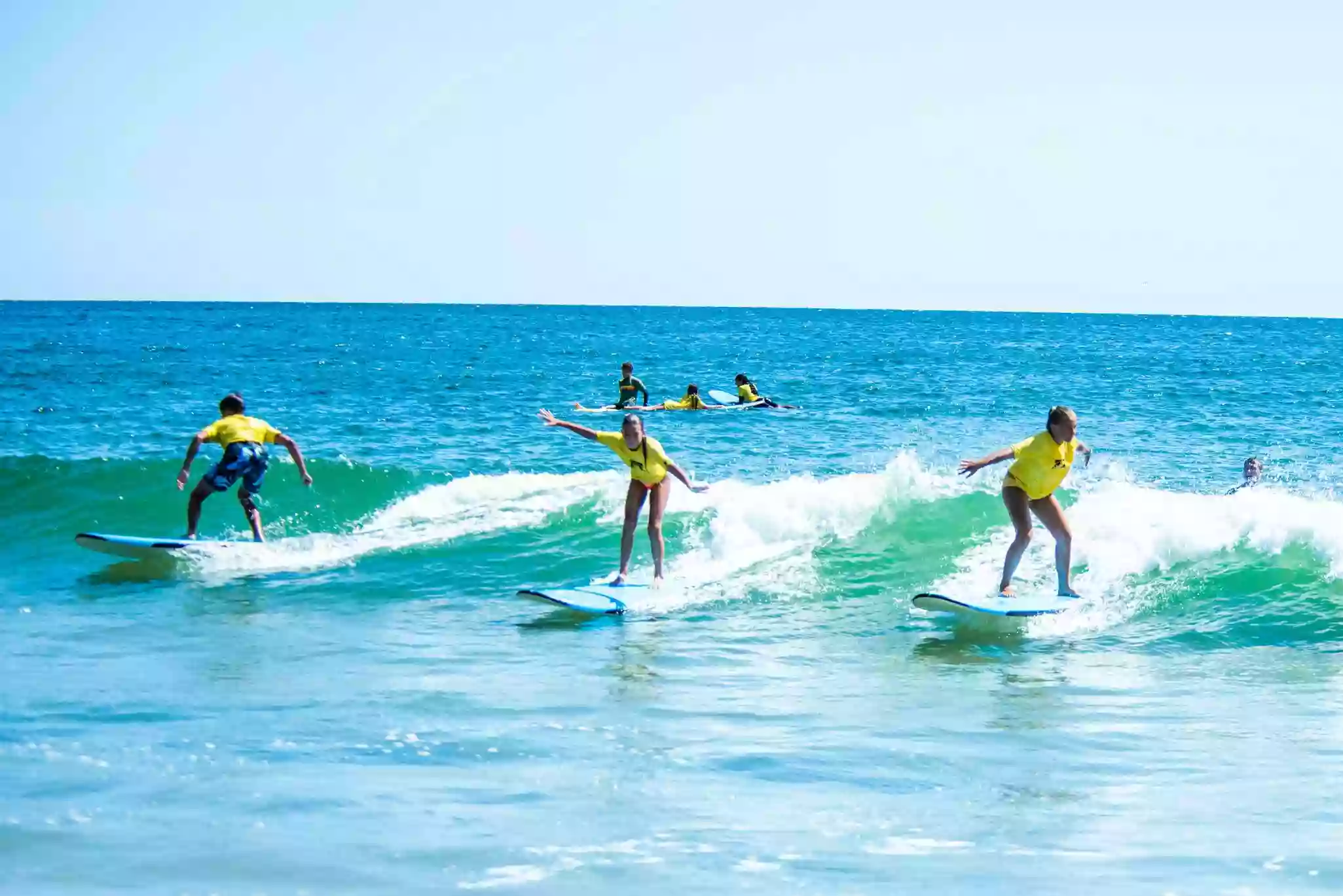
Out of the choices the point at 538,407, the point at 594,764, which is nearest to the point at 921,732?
the point at 594,764

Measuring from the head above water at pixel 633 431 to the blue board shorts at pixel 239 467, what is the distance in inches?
156

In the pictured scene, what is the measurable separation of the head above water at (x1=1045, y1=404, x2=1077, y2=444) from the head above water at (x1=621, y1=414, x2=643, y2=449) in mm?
3334

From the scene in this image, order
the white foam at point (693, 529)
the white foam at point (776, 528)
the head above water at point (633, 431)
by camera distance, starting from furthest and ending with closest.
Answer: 1. the white foam at point (693, 529)
2. the white foam at point (776, 528)
3. the head above water at point (633, 431)

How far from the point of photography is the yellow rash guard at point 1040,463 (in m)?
10.6

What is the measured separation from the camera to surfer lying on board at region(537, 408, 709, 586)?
1145 cm

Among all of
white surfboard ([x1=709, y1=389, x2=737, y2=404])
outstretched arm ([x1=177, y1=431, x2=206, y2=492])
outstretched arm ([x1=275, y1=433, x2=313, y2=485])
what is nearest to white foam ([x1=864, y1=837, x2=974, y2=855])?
outstretched arm ([x1=275, y1=433, x2=313, y2=485])

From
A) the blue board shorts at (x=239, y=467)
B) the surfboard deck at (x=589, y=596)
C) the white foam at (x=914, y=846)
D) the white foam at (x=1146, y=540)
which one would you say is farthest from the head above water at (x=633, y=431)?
the white foam at (x=914, y=846)

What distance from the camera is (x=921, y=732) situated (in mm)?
7469

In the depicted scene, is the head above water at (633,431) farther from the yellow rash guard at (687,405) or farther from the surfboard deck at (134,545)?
the yellow rash guard at (687,405)

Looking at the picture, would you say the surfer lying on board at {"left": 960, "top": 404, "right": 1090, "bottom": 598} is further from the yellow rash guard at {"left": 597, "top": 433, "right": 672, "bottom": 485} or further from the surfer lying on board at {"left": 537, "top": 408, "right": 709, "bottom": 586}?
the yellow rash guard at {"left": 597, "top": 433, "right": 672, "bottom": 485}

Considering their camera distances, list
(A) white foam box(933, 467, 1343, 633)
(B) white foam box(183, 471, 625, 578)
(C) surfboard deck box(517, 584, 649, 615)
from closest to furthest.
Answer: (C) surfboard deck box(517, 584, 649, 615) → (A) white foam box(933, 467, 1343, 633) → (B) white foam box(183, 471, 625, 578)

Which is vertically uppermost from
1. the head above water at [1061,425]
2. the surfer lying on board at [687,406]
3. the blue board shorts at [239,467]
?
the head above water at [1061,425]

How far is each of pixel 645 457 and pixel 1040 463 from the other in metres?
3.29

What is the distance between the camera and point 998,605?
413 inches
